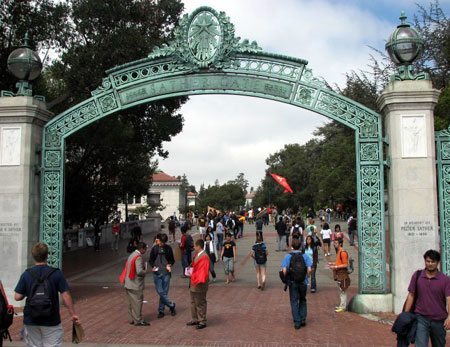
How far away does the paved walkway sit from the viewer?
8039mm

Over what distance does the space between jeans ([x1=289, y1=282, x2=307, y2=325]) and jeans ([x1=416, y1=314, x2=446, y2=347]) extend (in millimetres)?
3180

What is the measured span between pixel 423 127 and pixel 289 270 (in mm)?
3701

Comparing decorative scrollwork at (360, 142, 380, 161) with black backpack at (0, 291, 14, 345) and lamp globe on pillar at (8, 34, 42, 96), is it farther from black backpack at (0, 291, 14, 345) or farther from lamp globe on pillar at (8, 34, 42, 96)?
lamp globe on pillar at (8, 34, 42, 96)

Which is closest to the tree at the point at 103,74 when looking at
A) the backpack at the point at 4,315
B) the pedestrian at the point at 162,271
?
the pedestrian at the point at 162,271

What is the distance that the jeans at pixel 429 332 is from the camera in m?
5.70

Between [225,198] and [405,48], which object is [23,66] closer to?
[405,48]

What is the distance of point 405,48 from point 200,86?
423cm

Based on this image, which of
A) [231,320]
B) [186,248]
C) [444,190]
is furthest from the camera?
[186,248]

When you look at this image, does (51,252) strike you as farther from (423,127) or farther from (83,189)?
(83,189)

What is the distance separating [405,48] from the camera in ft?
32.0

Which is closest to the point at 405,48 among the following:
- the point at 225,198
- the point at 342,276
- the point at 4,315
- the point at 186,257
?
the point at 342,276

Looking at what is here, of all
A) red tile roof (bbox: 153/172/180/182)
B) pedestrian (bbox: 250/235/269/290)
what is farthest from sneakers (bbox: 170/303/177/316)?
red tile roof (bbox: 153/172/180/182)

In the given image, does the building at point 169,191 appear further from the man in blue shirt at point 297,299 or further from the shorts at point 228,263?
the man in blue shirt at point 297,299

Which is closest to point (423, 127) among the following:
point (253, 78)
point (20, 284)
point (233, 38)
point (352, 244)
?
point (253, 78)
